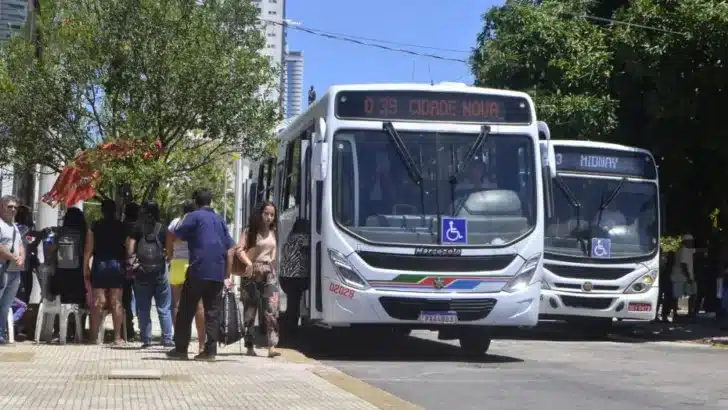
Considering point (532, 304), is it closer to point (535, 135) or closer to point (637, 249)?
point (535, 135)

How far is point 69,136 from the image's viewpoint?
57.5 feet

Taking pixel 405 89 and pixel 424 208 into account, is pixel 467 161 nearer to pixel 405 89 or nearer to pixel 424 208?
pixel 424 208

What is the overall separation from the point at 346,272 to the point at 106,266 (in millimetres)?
2897

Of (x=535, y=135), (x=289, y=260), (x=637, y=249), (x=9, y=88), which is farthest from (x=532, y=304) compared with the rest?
(x=9, y=88)

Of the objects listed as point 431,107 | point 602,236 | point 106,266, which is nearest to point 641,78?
point 602,236

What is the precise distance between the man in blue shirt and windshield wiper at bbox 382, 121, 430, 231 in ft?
8.53

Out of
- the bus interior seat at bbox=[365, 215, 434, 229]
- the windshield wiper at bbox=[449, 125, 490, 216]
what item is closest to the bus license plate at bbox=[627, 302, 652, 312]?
the windshield wiper at bbox=[449, 125, 490, 216]

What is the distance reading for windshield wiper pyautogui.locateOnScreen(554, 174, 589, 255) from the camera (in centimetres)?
2053

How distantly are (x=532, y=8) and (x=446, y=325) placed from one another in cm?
1620

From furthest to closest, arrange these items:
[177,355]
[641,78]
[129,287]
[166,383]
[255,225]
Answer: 1. [641,78]
2. [129,287]
3. [255,225]
4. [177,355]
5. [166,383]

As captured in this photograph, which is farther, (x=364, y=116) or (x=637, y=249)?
(x=637, y=249)

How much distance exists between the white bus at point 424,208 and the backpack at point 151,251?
1.80 metres

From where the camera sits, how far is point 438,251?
15242 millimetres

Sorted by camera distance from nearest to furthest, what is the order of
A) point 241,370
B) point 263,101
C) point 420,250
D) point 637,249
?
point 241,370
point 420,250
point 263,101
point 637,249
